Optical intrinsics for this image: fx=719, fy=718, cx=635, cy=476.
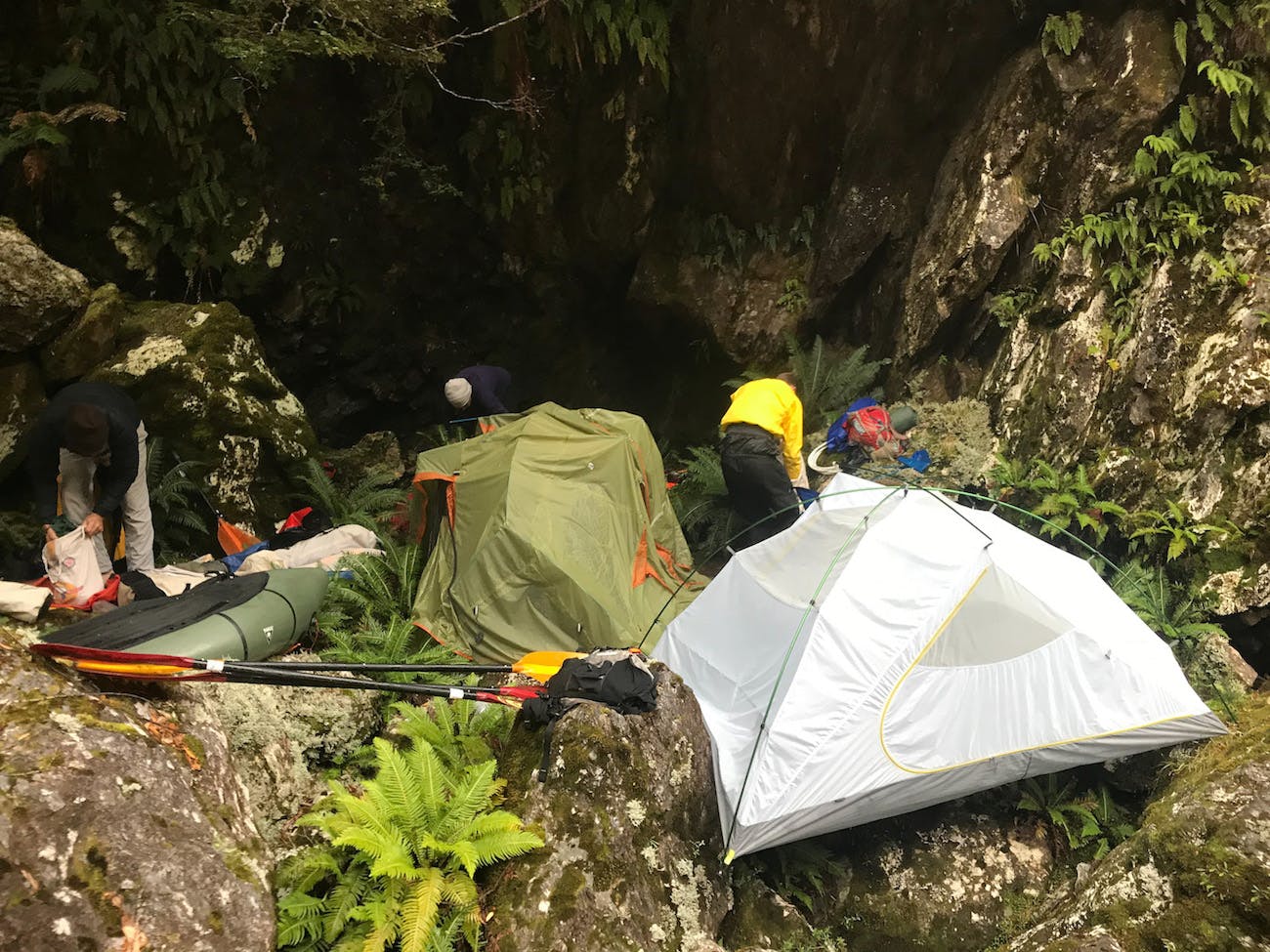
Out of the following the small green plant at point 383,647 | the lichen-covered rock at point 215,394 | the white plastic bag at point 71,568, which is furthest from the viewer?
the lichen-covered rock at point 215,394

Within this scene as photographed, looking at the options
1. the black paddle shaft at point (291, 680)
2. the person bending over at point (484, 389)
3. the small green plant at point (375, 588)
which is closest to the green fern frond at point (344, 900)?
the black paddle shaft at point (291, 680)

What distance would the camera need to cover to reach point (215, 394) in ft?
22.3

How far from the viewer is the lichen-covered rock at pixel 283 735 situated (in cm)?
325

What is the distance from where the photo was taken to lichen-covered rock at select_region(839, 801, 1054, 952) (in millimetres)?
3961

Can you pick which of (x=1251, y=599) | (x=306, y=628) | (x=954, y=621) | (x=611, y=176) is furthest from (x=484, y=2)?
(x=1251, y=599)

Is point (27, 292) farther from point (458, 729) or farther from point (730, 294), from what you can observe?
point (730, 294)

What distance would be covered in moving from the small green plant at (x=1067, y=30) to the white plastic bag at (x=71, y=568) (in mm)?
8933

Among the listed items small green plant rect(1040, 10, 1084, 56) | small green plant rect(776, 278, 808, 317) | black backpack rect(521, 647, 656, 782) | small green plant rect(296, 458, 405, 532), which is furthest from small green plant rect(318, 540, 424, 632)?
small green plant rect(1040, 10, 1084, 56)

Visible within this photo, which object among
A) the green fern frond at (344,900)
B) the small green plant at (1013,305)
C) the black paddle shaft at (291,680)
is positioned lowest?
the green fern frond at (344,900)

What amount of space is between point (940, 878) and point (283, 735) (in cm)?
372

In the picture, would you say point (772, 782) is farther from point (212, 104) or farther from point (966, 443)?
point (212, 104)

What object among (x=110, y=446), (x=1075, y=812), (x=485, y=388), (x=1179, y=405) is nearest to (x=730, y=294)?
(x=485, y=388)

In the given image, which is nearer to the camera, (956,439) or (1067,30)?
(1067,30)

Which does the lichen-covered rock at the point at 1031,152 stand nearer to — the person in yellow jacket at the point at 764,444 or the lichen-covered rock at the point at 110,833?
the person in yellow jacket at the point at 764,444
